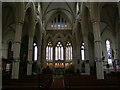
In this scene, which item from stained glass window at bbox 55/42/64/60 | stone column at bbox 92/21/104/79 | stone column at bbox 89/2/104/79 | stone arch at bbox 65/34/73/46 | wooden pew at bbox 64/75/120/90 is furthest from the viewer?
stained glass window at bbox 55/42/64/60

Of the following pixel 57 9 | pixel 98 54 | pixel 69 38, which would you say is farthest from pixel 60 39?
pixel 98 54

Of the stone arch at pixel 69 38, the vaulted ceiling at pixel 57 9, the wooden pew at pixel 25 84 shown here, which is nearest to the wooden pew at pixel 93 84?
the wooden pew at pixel 25 84

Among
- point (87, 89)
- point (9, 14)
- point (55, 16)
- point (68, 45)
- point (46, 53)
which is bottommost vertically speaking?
point (87, 89)

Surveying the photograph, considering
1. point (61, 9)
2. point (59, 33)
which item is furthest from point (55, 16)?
point (59, 33)

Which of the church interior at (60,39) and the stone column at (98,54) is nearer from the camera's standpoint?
the stone column at (98,54)

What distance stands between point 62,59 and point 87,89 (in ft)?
90.4

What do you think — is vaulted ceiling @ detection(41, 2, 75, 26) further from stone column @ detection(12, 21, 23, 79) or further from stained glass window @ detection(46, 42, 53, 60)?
stone column @ detection(12, 21, 23, 79)

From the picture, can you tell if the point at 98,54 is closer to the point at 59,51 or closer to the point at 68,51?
the point at 68,51

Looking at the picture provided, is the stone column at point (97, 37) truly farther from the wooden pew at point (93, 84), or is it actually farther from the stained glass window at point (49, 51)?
the stained glass window at point (49, 51)

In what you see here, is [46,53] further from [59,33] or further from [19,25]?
Result: [19,25]

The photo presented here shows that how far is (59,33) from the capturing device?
110 ft

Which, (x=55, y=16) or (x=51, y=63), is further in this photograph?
(x=55, y=16)

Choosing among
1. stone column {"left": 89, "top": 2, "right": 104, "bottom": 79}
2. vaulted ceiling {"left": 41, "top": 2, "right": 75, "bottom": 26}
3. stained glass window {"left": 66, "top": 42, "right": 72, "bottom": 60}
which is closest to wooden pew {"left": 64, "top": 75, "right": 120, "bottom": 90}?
stone column {"left": 89, "top": 2, "right": 104, "bottom": 79}

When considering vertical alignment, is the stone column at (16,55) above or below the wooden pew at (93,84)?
above
